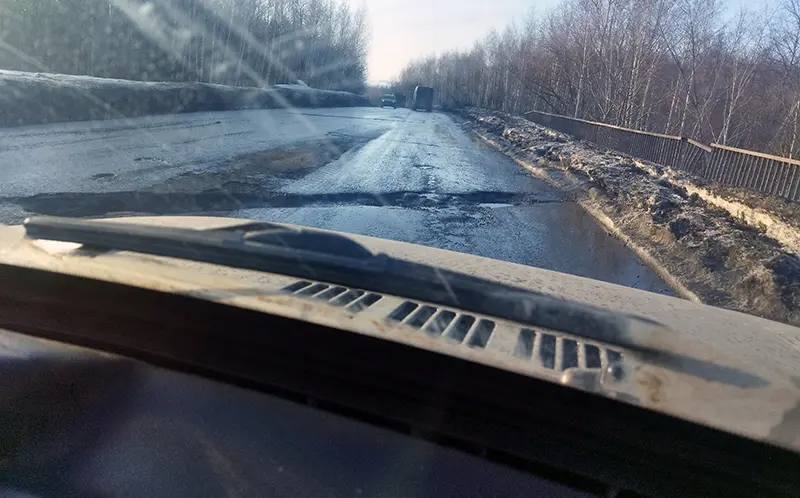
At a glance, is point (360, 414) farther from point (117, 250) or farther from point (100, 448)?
point (117, 250)

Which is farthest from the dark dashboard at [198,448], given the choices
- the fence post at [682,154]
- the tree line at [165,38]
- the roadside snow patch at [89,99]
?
the tree line at [165,38]

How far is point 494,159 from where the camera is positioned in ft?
66.5

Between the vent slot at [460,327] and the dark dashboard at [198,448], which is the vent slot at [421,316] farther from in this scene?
the dark dashboard at [198,448]

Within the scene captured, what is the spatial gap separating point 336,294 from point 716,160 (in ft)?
51.2

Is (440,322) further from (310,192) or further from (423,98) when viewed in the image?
(423,98)

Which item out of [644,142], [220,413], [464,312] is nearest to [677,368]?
[464,312]

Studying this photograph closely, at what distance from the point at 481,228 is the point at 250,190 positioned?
134 inches

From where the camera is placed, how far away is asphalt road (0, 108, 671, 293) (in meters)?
7.67

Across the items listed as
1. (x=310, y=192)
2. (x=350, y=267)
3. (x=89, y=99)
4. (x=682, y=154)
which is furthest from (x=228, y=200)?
(x=682, y=154)

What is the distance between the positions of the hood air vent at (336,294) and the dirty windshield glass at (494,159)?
76cm

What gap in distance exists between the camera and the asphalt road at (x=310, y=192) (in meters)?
7.67

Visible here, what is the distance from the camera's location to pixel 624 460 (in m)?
1.53

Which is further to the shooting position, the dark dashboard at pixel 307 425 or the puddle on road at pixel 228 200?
the puddle on road at pixel 228 200

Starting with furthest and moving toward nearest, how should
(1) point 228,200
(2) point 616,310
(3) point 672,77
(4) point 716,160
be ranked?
(3) point 672,77 → (4) point 716,160 → (1) point 228,200 → (2) point 616,310
